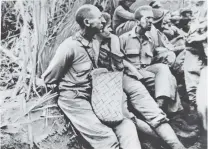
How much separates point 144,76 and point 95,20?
598mm

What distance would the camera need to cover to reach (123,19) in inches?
163

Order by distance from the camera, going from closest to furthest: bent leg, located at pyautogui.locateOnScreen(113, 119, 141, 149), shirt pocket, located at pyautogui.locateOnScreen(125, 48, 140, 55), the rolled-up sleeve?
1. bent leg, located at pyautogui.locateOnScreen(113, 119, 141, 149)
2. the rolled-up sleeve
3. shirt pocket, located at pyautogui.locateOnScreen(125, 48, 140, 55)

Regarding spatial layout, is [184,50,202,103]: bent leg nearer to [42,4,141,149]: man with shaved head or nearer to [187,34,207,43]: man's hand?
[187,34,207,43]: man's hand

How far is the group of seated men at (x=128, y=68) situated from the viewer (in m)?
3.94

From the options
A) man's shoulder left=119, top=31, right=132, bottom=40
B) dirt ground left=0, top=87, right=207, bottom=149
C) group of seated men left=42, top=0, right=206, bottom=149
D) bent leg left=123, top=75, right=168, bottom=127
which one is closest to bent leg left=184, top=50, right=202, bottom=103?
group of seated men left=42, top=0, right=206, bottom=149

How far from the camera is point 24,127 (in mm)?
3994

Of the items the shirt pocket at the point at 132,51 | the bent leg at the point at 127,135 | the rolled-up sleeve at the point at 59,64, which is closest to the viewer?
the bent leg at the point at 127,135

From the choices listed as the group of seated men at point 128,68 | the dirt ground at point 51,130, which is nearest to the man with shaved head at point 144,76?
the group of seated men at point 128,68

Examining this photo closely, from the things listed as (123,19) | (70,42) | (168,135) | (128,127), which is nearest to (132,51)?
(123,19)

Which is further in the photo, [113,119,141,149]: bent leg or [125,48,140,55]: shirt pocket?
[125,48,140,55]: shirt pocket

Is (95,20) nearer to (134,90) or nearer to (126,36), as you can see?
(126,36)

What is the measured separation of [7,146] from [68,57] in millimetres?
850

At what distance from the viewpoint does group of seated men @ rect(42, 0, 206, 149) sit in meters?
3.94

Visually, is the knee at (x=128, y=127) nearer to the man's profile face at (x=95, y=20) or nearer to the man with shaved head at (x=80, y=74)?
the man with shaved head at (x=80, y=74)
